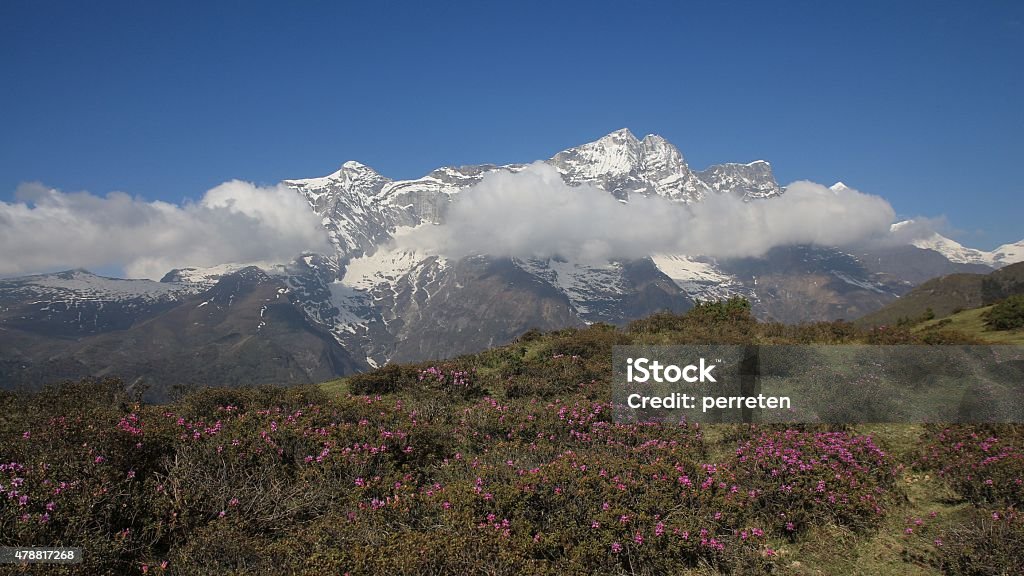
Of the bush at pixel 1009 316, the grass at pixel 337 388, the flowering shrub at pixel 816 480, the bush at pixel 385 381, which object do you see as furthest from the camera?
the bush at pixel 1009 316

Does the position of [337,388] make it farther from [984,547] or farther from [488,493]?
[984,547]

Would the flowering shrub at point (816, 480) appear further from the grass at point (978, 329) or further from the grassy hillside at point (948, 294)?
the grassy hillside at point (948, 294)

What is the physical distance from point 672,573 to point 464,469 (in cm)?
370

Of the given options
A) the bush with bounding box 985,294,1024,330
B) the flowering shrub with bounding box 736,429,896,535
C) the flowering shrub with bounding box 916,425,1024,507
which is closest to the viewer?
the flowering shrub with bounding box 736,429,896,535

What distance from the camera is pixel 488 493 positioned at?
783 cm

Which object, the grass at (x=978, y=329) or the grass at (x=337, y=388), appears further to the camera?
the grass at (x=978, y=329)

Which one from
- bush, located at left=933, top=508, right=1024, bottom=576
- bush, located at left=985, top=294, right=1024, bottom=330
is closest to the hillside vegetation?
bush, located at left=933, top=508, right=1024, bottom=576

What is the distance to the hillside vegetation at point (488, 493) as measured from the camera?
6512 mm

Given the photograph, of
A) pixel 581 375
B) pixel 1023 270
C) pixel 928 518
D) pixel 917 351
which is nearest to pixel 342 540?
pixel 928 518

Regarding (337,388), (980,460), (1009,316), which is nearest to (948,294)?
(1009,316)

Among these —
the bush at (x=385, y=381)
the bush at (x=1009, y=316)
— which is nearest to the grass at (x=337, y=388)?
the bush at (x=385, y=381)

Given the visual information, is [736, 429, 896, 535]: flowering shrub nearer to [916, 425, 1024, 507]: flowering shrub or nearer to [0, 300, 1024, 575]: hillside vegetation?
[0, 300, 1024, 575]: hillside vegetation

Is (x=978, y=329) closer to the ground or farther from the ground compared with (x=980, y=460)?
farther from the ground

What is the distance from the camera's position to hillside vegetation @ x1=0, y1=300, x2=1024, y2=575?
6.51 metres
